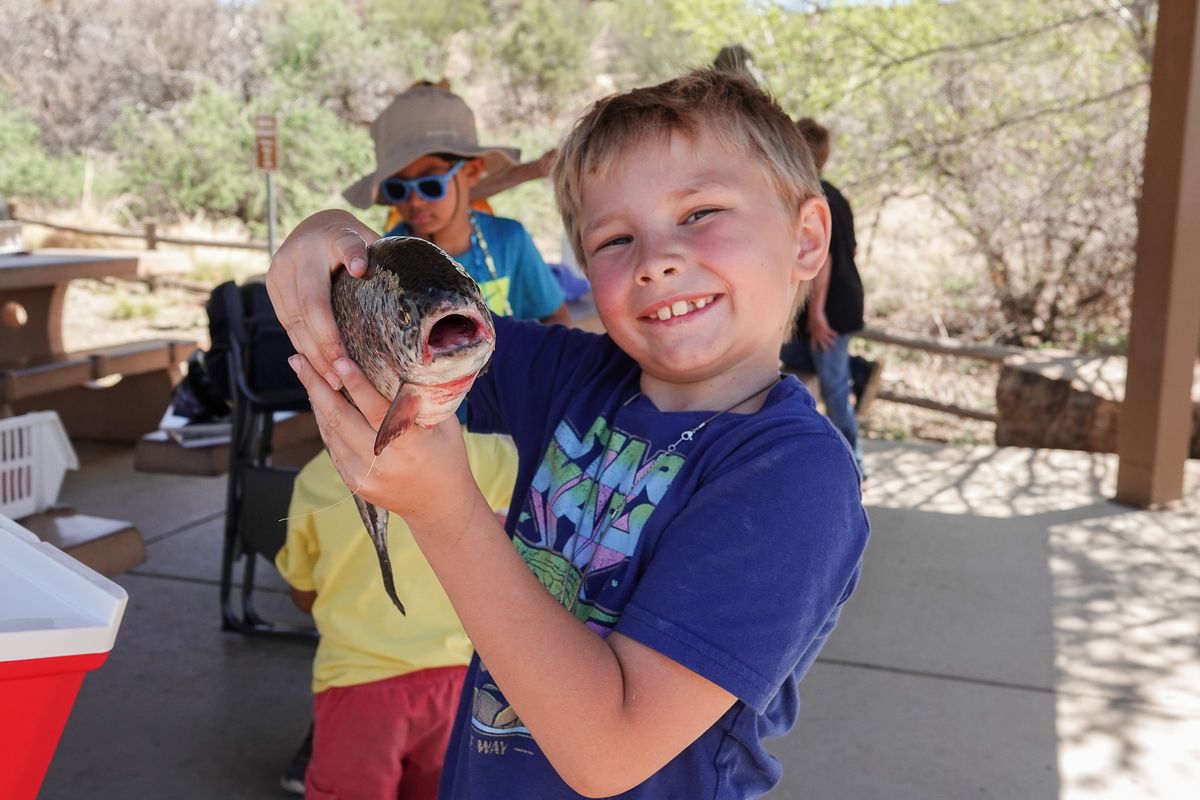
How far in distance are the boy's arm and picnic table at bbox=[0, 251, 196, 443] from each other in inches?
177

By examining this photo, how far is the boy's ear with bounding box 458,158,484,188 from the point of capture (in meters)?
3.69

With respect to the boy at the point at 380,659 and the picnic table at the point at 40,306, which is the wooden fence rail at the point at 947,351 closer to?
the picnic table at the point at 40,306

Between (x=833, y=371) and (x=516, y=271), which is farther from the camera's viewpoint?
(x=833, y=371)

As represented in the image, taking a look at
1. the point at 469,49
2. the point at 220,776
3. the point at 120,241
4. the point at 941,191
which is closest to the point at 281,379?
the point at 220,776

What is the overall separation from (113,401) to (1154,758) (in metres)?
6.00

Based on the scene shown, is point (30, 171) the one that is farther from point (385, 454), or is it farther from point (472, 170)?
point (385, 454)

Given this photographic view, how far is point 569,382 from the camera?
168 cm

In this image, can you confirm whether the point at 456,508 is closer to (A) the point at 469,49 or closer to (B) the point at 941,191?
(B) the point at 941,191

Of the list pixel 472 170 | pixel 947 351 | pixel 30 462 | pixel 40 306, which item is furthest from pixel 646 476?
pixel 947 351

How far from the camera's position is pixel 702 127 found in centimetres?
146

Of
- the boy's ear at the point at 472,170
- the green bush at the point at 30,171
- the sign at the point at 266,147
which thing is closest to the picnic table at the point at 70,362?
the sign at the point at 266,147

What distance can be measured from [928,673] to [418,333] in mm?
3550

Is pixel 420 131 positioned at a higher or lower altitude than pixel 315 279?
Result: higher

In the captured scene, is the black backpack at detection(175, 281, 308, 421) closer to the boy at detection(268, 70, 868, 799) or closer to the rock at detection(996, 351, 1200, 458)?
the boy at detection(268, 70, 868, 799)
